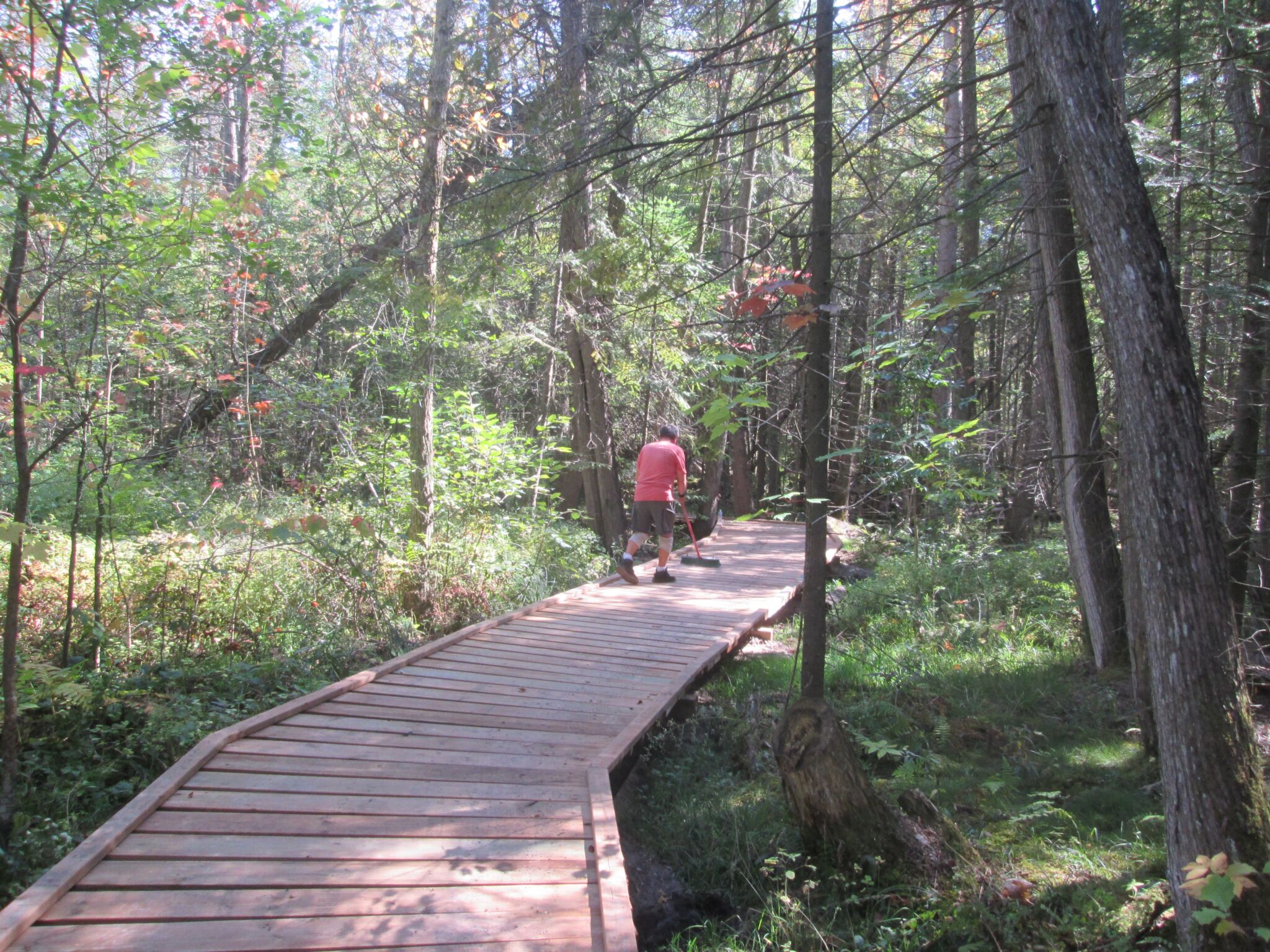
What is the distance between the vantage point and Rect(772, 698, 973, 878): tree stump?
163 inches

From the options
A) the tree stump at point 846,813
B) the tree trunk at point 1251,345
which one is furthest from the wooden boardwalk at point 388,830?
the tree trunk at point 1251,345

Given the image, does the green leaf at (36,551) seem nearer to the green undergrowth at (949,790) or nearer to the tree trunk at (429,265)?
the green undergrowth at (949,790)

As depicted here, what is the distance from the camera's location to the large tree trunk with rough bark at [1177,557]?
2.99m

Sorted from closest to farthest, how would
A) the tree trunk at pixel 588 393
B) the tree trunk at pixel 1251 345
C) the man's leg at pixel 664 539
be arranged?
the tree trunk at pixel 1251 345
the man's leg at pixel 664 539
the tree trunk at pixel 588 393

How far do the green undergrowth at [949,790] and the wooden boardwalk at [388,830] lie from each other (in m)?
0.83

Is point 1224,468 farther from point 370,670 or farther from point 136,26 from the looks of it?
point 136,26

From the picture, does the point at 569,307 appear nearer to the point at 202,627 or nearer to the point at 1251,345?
the point at 202,627

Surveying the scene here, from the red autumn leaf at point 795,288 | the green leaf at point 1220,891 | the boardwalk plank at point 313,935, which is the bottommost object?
the boardwalk plank at point 313,935

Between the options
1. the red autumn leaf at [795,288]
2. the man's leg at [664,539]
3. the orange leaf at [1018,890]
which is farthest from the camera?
the man's leg at [664,539]

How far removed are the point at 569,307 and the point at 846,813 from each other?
8.78 metres

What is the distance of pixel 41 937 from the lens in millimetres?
2709

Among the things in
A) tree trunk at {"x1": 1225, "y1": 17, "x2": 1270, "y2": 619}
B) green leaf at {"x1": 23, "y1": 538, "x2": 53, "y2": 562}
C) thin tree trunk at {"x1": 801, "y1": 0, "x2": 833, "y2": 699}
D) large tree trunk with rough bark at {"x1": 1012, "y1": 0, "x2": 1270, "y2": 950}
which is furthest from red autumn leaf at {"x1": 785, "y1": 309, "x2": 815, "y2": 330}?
green leaf at {"x1": 23, "y1": 538, "x2": 53, "y2": 562}

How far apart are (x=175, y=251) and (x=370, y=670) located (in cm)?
338

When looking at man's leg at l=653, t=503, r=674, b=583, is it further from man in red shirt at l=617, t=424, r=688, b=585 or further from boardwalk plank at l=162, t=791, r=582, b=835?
boardwalk plank at l=162, t=791, r=582, b=835
